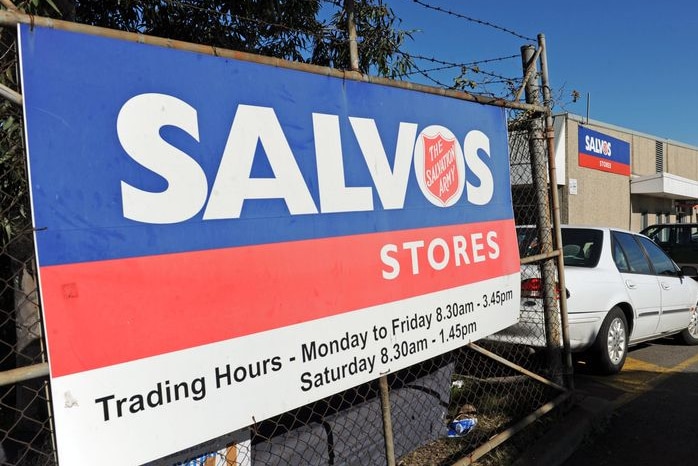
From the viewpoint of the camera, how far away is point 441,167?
10.8 ft

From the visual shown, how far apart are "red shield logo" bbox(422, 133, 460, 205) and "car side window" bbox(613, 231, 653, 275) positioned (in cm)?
377

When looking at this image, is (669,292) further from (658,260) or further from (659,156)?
(659,156)

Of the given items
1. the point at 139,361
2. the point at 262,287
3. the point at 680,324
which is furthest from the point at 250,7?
the point at 680,324

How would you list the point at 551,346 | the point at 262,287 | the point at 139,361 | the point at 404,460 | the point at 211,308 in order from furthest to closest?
the point at 551,346 < the point at 404,460 < the point at 262,287 < the point at 211,308 < the point at 139,361

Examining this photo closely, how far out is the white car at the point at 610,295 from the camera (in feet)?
17.7

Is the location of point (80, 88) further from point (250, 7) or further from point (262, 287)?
point (250, 7)

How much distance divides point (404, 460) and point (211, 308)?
2062mm

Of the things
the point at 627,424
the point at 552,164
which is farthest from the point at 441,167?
the point at 627,424

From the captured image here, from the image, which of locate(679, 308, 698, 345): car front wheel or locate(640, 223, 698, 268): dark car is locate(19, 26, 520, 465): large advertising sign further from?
locate(640, 223, 698, 268): dark car

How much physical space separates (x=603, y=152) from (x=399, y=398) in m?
17.4

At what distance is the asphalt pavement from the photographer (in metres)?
3.92

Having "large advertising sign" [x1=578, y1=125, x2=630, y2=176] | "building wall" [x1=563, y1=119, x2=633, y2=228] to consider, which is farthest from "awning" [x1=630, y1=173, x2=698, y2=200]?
"large advertising sign" [x1=578, y1=125, x2=630, y2=176]

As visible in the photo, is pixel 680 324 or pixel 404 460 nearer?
pixel 404 460

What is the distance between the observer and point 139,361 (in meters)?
1.94
